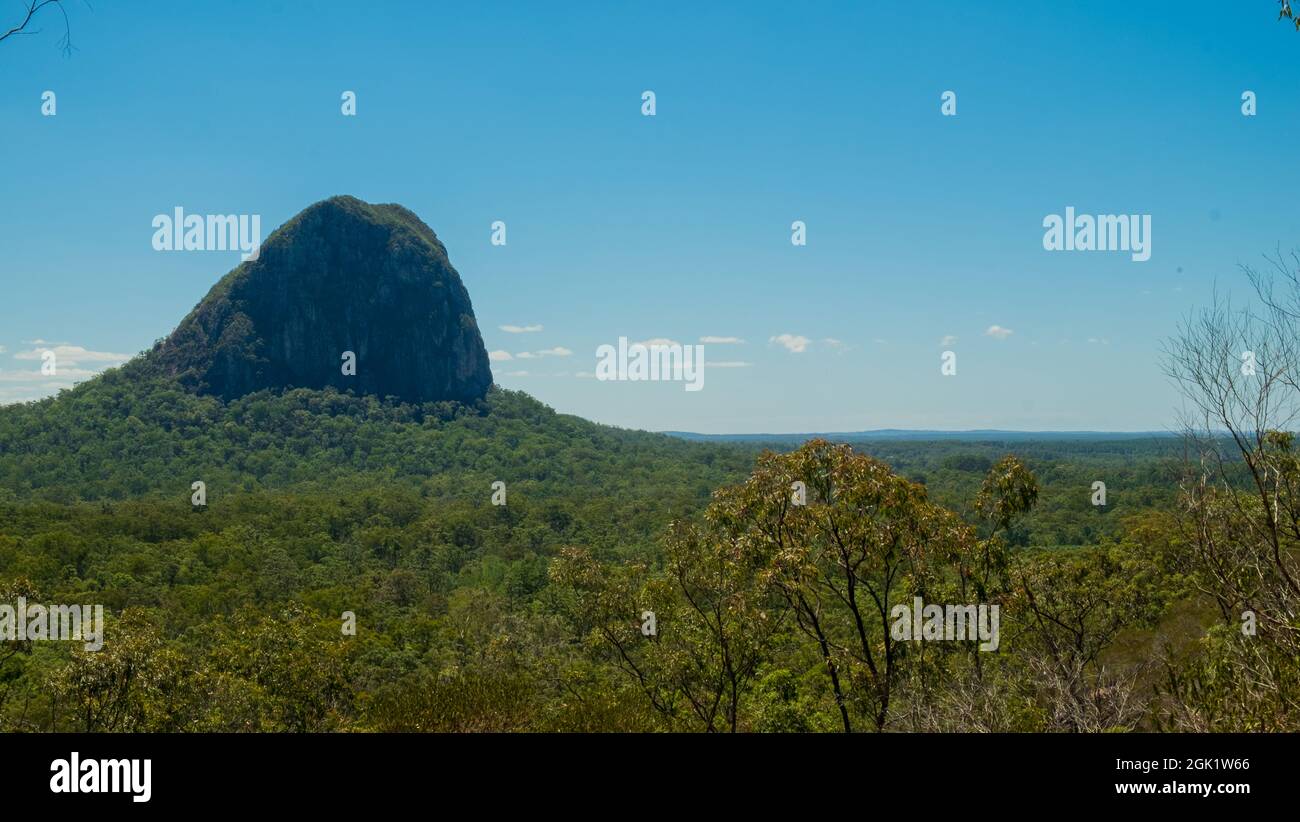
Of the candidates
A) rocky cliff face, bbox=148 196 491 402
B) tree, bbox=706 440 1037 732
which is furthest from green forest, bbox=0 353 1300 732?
rocky cliff face, bbox=148 196 491 402

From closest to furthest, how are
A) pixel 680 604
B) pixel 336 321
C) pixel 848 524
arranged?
pixel 848 524 < pixel 680 604 < pixel 336 321

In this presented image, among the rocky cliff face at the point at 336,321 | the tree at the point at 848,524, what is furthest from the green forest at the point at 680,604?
the rocky cliff face at the point at 336,321

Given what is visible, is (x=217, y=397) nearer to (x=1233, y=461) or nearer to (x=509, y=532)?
(x=509, y=532)

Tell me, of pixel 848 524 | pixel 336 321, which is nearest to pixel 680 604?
pixel 848 524

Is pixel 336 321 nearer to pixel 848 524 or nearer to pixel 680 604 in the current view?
pixel 680 604

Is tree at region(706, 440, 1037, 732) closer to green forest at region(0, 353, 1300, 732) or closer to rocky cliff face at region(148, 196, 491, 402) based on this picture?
green forest at region(0, 353, 1300, 732)
